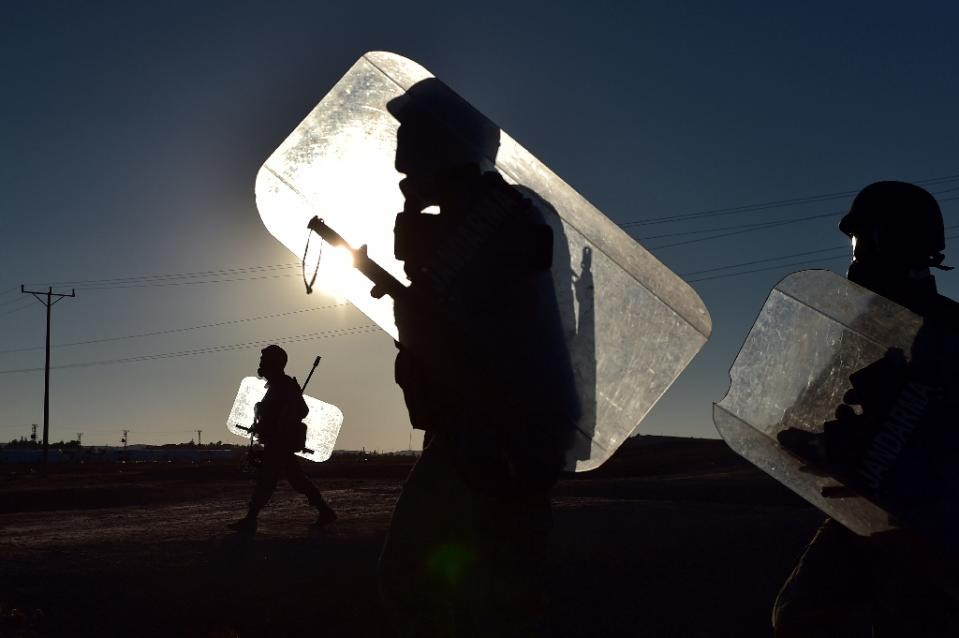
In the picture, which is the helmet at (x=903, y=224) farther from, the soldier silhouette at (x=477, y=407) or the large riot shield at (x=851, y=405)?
the soldier silhouette at (x=477, y=407)

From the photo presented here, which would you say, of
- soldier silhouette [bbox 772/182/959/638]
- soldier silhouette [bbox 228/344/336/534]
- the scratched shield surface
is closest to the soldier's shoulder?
soldier silhouette [bbox 772/182/959/638]

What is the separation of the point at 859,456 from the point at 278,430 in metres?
5.39

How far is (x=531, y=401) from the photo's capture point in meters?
2.29

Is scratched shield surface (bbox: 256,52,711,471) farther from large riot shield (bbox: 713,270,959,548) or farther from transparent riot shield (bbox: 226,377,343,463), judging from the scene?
transparent riot shield (bbox: 226,377,343,463)

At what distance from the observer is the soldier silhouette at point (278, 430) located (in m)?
7.07

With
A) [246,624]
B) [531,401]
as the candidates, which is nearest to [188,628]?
[246,624]

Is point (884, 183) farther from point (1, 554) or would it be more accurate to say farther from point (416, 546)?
point (1, 554)

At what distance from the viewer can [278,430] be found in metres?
7.17

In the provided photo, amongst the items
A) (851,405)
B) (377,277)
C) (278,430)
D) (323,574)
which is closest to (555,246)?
(377,277)

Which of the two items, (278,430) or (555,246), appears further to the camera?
(278,430)

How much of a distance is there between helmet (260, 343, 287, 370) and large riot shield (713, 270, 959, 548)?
15.8 feet

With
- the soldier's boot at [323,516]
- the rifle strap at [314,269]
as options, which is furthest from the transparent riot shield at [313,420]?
the rifle strap at [314,269]

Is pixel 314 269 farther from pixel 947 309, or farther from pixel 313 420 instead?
pixel 313 420

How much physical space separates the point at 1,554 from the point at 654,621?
4.20 meters
